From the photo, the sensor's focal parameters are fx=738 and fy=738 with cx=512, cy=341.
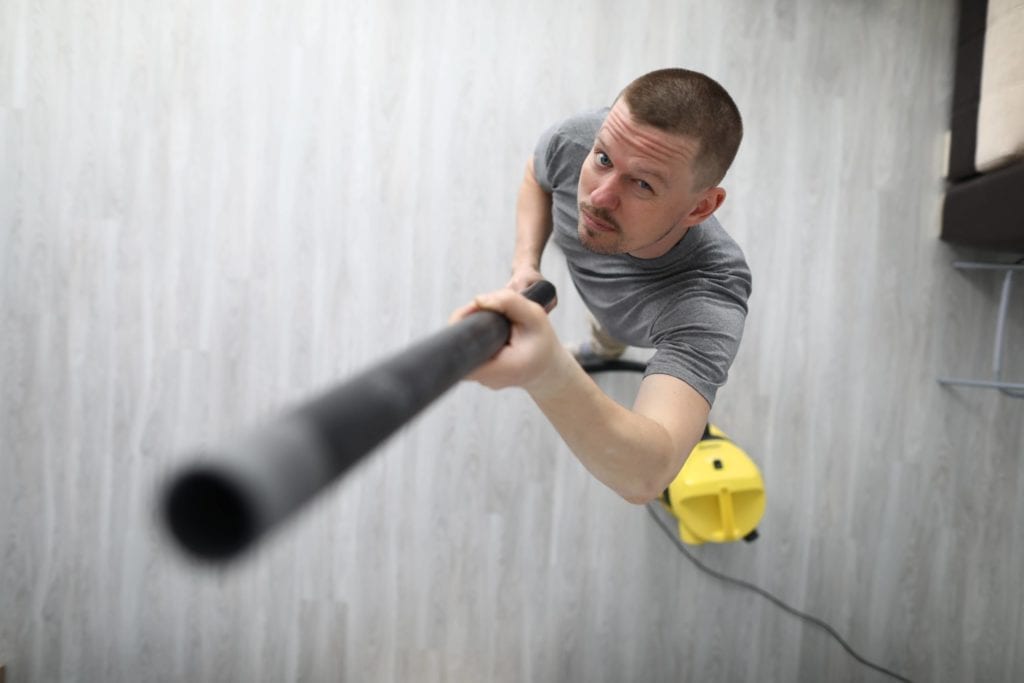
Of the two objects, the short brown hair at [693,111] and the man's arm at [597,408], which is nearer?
the man's arm at [597,408]

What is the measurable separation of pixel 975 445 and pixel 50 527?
3.39m

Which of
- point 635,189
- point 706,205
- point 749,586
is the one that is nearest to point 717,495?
point 749,586

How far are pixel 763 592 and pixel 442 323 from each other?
1.52 metres

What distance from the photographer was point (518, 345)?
892 millimetres

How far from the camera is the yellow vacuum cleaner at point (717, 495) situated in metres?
2.31

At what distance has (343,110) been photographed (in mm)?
2656

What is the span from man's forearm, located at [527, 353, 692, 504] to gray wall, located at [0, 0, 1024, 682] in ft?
4.74

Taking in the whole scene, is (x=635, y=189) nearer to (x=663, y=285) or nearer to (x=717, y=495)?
(x=663, y=285)

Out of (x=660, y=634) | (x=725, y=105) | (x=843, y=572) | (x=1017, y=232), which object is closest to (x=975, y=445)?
(x=843, y=572)

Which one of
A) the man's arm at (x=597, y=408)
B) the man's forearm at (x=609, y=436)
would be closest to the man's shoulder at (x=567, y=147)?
the man's arm at (x=597, y=408)

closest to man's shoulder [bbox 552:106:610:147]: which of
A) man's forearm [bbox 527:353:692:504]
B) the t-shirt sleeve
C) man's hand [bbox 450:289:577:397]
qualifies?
the t-shirt sleeve

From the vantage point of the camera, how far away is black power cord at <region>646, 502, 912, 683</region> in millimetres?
2668

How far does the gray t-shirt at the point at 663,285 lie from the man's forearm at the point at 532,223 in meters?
0.04

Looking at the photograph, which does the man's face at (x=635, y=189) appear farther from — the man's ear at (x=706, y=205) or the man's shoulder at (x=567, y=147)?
the man's shoulder at (x=567, y=147)
